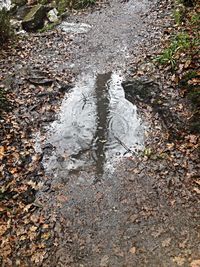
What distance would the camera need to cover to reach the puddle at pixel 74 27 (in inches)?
423

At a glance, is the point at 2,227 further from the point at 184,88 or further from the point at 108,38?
the point at 108,38

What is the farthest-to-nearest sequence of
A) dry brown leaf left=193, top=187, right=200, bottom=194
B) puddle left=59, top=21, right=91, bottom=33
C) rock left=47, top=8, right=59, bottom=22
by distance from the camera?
rock left=47, top=8, right=59, bottom=22 → puddle left=59, top=21, right=91, bottom=33 → dry brown leaf left=193, top=187, right=200, bottom=194

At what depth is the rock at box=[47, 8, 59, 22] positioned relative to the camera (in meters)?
12.0

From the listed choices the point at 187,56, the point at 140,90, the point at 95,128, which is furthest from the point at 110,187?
the point at 187,56

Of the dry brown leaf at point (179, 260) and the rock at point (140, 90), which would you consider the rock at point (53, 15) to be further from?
the dry brown leaf at point (179, 260)

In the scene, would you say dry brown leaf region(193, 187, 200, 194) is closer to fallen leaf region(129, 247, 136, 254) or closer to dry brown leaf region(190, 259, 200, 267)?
dry brown leaf region(190, 259, 200, 267)

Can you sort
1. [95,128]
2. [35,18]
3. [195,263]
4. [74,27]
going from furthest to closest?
[35,18] < [74,27] < [95,128] < [195,263]

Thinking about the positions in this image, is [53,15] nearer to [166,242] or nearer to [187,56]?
[187,56]

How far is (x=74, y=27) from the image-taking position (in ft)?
35.9

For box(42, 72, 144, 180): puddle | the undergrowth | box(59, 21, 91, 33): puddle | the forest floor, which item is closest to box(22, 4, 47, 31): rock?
box(59, 21, 91, 33): puddle

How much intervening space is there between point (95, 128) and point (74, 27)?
A: 18.4ft

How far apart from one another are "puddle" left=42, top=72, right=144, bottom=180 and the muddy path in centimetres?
2

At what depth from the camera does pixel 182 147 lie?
5742mm

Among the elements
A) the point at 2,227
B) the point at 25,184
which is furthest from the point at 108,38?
the point at 2,227
